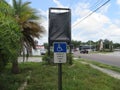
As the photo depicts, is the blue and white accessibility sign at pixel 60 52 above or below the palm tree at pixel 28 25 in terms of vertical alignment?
below

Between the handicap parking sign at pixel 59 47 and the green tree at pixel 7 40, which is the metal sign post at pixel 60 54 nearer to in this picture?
the handicap parking sign at pixel 59 47

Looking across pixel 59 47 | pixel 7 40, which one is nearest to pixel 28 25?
pixel 7 40

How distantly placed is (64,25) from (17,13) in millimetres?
6871

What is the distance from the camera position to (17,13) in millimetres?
18516

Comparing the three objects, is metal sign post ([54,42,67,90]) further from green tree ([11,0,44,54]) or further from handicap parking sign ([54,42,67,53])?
green tree ([11,0,44,54])

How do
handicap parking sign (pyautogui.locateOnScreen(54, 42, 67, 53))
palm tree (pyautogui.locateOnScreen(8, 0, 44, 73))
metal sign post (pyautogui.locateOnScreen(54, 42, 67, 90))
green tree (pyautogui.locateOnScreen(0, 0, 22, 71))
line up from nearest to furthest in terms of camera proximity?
metal sign post (pyautogui.locateOnScreen(54, 42, 67, 90)) < handicap parking sign (pyautogui.locateOnScreen(54, 42, 67, 53)) < green tree (pyautogui.locateOnScreen(0, 0, 22, 71)) < palm tree (pyautogui.locateOnScreen(8, 0, 44, 73))

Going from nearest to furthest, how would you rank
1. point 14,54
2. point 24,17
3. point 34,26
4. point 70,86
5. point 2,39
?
point 2,39, point 14,54, point 70,86, point 24,17, point 34,26

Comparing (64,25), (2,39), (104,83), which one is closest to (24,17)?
(64,25)

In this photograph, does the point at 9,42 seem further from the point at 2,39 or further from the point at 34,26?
the point at 34,26

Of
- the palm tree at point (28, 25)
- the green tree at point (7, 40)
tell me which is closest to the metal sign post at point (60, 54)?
the green tree at point (7, 40)

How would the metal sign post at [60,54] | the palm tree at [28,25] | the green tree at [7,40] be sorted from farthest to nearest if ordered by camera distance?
the palm tree at [28,25] < the green tree at [7,40] < the metal sign post at [60,54]

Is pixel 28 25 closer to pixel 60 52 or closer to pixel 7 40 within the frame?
pixel 7 40

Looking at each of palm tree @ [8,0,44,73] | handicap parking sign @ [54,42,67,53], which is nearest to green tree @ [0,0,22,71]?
handicap parking sign @ [54,42,67,53]

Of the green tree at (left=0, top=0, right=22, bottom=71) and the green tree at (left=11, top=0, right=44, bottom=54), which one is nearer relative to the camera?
the green tree at (left=0, top=0, right=22, bottom=71)
